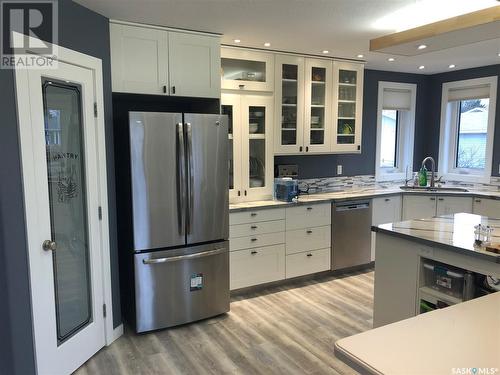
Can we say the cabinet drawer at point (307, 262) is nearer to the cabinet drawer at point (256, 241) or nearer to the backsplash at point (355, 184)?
the cabinet drawer at point (256, 241)

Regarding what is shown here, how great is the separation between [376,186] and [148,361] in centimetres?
386

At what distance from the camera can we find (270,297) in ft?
13.2

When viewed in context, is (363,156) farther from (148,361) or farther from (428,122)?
(148,361)

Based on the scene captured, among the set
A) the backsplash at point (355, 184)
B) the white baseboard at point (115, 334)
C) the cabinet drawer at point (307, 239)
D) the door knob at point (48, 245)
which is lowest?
the white baseboard at point (115, 334)

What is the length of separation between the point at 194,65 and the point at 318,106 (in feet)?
5.59

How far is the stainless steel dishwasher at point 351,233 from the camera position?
14.9ft

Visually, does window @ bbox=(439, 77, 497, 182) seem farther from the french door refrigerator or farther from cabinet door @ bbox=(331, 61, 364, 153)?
the french door refrigerator

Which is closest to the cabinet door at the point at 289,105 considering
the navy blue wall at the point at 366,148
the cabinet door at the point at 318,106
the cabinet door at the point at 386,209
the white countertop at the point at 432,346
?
the cabinet door at the point at 318,106

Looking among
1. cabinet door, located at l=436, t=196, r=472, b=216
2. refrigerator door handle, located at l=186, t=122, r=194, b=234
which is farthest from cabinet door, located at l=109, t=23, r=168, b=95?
cabinet door, located at l=436, t=196, r=472, b=216

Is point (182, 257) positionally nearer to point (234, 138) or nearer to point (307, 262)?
Result: point (234, 138)

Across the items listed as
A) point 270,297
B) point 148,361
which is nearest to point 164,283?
point 148,361

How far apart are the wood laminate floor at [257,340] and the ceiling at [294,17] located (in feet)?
8.13

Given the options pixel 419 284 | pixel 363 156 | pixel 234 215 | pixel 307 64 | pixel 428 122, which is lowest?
pixel 419 284

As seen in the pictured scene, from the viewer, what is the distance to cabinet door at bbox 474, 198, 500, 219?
452 centimetres
